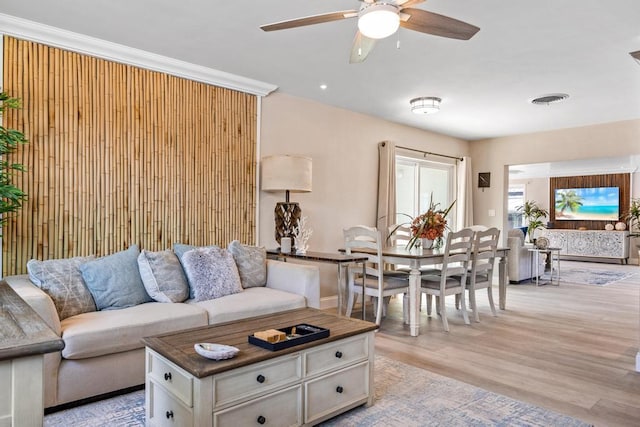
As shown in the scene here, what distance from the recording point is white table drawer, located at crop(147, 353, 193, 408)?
5.78ft

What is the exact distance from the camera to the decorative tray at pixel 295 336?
1.93 m

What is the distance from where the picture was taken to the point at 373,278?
4254mm

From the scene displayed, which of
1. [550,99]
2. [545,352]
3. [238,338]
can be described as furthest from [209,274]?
[550,99]

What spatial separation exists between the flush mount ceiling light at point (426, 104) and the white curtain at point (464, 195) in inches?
96.4

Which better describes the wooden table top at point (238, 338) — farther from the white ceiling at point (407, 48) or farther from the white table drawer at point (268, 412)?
the white ceiling at point (407, 48)

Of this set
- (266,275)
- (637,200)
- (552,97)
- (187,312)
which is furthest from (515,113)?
(637,200)

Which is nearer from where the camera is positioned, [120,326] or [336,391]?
[336,391]

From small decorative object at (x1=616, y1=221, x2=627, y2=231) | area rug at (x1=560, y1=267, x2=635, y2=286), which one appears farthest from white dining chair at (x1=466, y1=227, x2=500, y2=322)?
small decorative object at (x1=616, y1=221, x2=627, y2=231)

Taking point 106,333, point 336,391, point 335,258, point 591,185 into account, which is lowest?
point 336,391

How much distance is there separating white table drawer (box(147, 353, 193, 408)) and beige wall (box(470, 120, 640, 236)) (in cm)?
616

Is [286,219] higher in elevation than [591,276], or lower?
higher

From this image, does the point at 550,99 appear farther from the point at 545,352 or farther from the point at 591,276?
the point at 591,276

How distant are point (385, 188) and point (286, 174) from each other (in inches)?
79.1

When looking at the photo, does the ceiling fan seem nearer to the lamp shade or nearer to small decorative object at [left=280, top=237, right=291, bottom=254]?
the lamp shade
